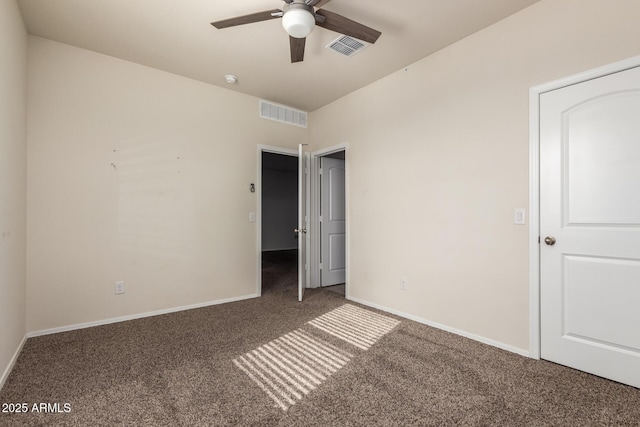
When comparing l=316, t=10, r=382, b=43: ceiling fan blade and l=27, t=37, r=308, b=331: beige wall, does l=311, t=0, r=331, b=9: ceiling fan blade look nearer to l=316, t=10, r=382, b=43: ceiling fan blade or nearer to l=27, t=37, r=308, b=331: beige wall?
l=316, t=10, r=382, b=43: ceiling fan blade

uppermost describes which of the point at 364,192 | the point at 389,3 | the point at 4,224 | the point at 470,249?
the point at 389,3

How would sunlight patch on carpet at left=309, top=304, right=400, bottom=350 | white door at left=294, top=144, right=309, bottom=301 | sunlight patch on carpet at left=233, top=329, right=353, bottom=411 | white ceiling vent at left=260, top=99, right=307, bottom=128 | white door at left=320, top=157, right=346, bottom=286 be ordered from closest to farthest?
sunlight patch on carpet at left=233, top=329, right=353, bottom=411 < sunlight patch on carpet at left=309, top=304, right=400, bottom=350 < white door at left=294, top=144, right=309, bottom=301 < white ceiling vent at left=260, top=99, right=307, bottom=128 < white door at left=320, top=157, right=346, bottom=286

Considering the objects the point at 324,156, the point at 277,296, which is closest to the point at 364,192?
the point at 324,156

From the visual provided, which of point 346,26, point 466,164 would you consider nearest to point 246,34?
point 346,26

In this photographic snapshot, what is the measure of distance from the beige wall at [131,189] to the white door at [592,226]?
10.7ft

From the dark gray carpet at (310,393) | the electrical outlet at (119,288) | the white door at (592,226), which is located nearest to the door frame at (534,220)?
the white door at (592,226)

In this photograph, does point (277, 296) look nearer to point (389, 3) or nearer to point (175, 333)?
point (175, 333)

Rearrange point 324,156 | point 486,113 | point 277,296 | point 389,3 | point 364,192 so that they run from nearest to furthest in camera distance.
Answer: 1. point 389,3
2. point 486,113
3. point 364,192
4. point 277,296
5. point 324,156

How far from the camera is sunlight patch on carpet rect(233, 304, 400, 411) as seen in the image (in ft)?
6.39

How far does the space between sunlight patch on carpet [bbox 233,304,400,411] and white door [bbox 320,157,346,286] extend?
4.87 feet

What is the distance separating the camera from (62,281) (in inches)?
113

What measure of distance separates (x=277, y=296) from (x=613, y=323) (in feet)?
11.0

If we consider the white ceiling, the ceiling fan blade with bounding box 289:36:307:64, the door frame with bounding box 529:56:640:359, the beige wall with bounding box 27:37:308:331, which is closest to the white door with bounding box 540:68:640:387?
the door frame with bounding box 529:56:640:359

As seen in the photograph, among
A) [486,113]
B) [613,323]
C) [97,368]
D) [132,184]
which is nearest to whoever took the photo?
[613,323]
